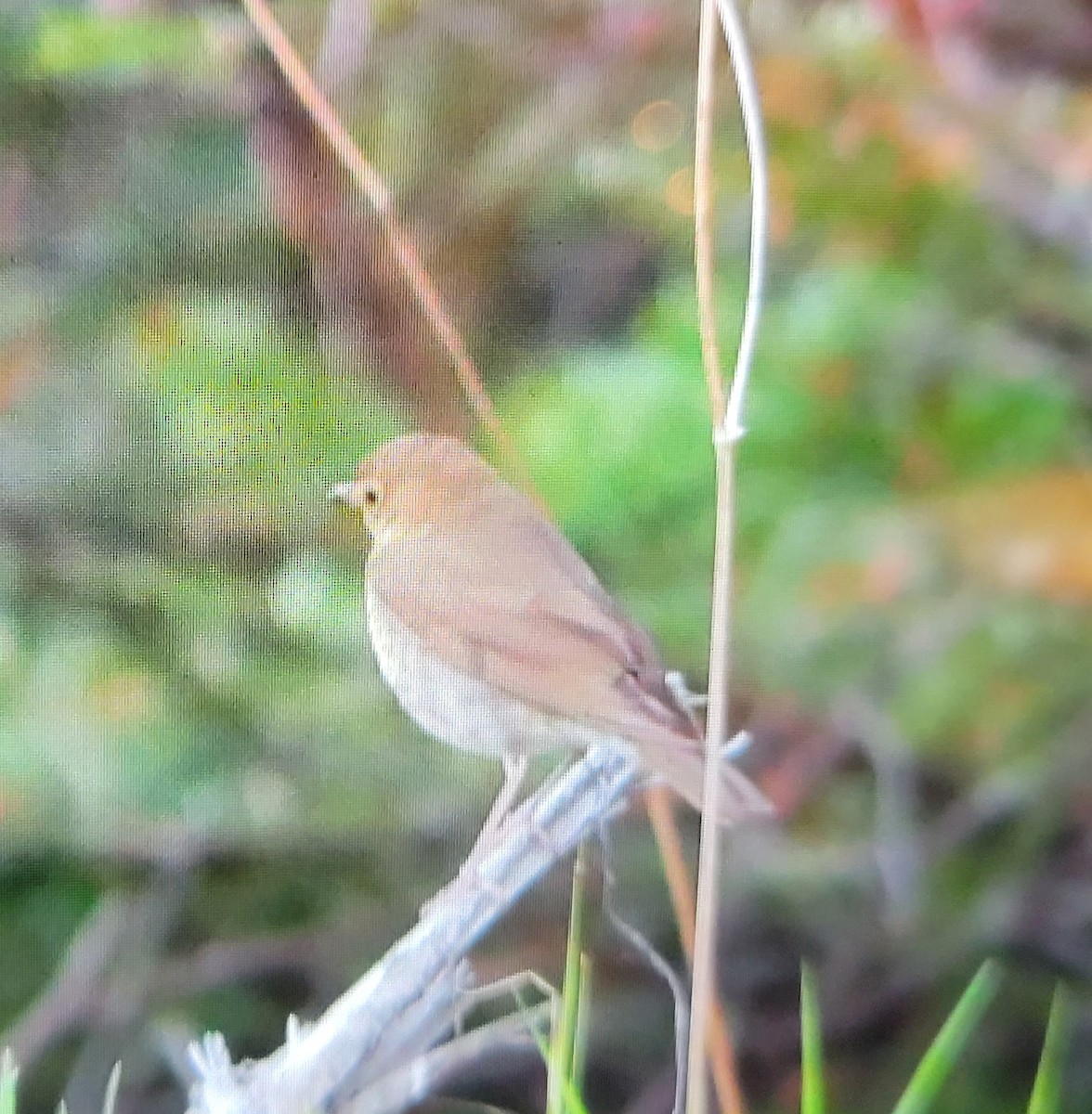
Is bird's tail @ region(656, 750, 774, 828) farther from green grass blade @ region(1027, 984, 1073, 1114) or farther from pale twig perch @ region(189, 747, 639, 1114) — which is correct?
green grass blade @ region(1027, 984, 1073, 1114)

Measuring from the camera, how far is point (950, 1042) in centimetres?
36

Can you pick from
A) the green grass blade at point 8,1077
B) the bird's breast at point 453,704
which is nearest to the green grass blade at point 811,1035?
the bird's breast at point 453,704

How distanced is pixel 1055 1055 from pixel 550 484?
25 centimetres

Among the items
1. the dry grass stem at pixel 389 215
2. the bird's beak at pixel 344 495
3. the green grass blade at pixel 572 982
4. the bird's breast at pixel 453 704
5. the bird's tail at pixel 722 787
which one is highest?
the dry grass stem at pixel 389 215

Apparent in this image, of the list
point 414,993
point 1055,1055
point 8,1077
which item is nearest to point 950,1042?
point 1055,1055

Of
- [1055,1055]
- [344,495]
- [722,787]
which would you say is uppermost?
[344,495]

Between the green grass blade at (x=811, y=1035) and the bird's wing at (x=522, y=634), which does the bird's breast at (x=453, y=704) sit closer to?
the bird's wing at (x=522, y=634)

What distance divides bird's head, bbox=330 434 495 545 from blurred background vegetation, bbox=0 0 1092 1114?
1 cm

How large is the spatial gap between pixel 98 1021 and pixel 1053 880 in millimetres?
305

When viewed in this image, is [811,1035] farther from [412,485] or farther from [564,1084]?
[412,485]

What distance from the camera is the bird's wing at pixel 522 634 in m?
0.32

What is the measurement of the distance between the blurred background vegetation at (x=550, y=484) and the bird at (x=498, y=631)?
1 cm

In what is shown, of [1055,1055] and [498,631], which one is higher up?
[498,631]

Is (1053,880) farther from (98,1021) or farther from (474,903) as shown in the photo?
(98,1021)
